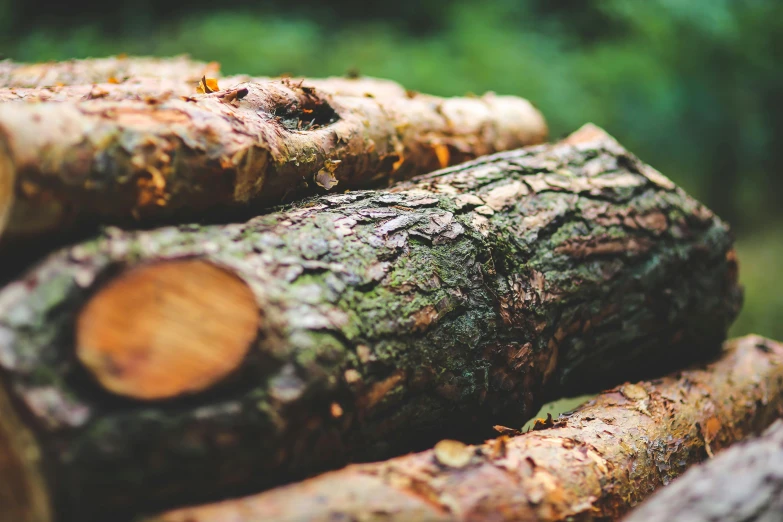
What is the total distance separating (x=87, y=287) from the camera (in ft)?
3.55

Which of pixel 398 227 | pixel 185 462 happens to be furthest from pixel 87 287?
pixel 398 227

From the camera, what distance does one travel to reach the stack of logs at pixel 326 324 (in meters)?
1.06

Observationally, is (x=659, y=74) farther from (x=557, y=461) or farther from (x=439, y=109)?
(x=557, y=461)

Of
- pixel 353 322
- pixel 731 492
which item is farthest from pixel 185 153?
pixel 731 492

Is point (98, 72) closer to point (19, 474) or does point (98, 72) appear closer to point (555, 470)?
point (19, 474)

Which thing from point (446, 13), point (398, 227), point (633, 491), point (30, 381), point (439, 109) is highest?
point (446, 13)

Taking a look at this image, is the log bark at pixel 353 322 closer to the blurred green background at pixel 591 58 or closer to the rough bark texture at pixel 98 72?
the rough bark texture at pixel 98 72

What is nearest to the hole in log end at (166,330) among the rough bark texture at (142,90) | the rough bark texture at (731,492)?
the rough bark texture at (142,90)

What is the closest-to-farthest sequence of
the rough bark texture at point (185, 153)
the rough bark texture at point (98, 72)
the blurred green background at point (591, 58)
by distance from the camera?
1. the rough bark texture at point (185, 153)
2. the rough bark texture at point (98, 72)
3. the blurred green background at point (591, 58)

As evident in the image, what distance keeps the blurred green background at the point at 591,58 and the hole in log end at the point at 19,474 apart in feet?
14.7

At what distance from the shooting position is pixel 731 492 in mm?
1149

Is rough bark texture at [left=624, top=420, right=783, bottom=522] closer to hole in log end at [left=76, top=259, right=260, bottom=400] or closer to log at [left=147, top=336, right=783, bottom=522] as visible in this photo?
log at [left=147, top=336, right=783, bottom=522]

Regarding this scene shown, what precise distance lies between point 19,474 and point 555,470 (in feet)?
3.83

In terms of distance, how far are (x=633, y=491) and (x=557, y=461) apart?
0.31 meters
